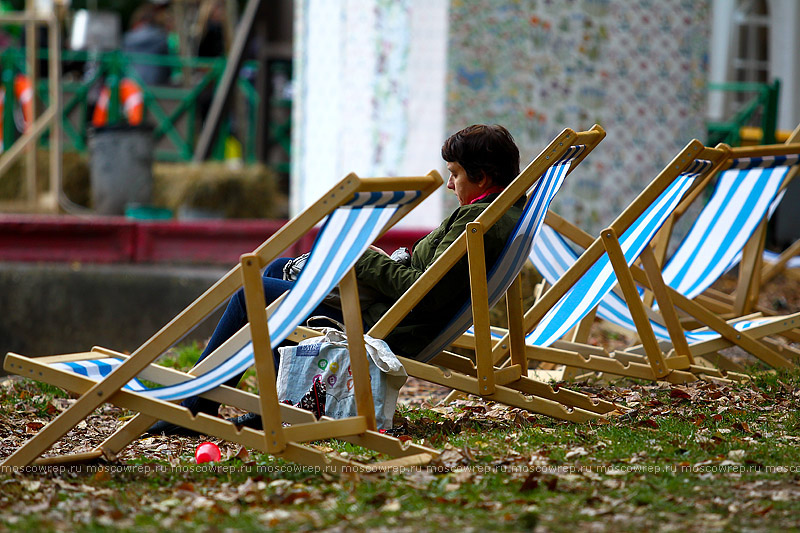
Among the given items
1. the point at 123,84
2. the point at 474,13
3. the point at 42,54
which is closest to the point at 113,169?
the point at 123,84

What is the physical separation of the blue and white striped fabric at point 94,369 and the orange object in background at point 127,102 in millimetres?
8936

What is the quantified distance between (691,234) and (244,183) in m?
6.55

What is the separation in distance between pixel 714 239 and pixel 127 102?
8.64m

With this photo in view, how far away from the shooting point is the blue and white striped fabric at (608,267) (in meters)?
3.89

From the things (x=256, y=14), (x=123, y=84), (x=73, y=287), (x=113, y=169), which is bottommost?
(x=73, y=287)

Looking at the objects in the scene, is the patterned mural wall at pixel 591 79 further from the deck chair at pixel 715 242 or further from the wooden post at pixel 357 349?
the wooden post at pixel 357 349

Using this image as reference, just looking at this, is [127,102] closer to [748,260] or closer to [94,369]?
[748,260]

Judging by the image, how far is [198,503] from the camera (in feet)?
8.84

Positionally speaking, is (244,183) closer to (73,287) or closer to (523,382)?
(73,287)

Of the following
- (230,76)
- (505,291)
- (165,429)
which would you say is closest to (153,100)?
(230,76)

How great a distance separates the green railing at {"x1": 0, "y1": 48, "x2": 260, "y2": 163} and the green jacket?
8216mm

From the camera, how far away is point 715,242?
15.5 feet

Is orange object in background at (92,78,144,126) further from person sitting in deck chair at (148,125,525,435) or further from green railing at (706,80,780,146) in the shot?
person sitting in deck chair at (148,125,525,435)

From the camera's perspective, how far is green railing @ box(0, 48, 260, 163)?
38.3ft
